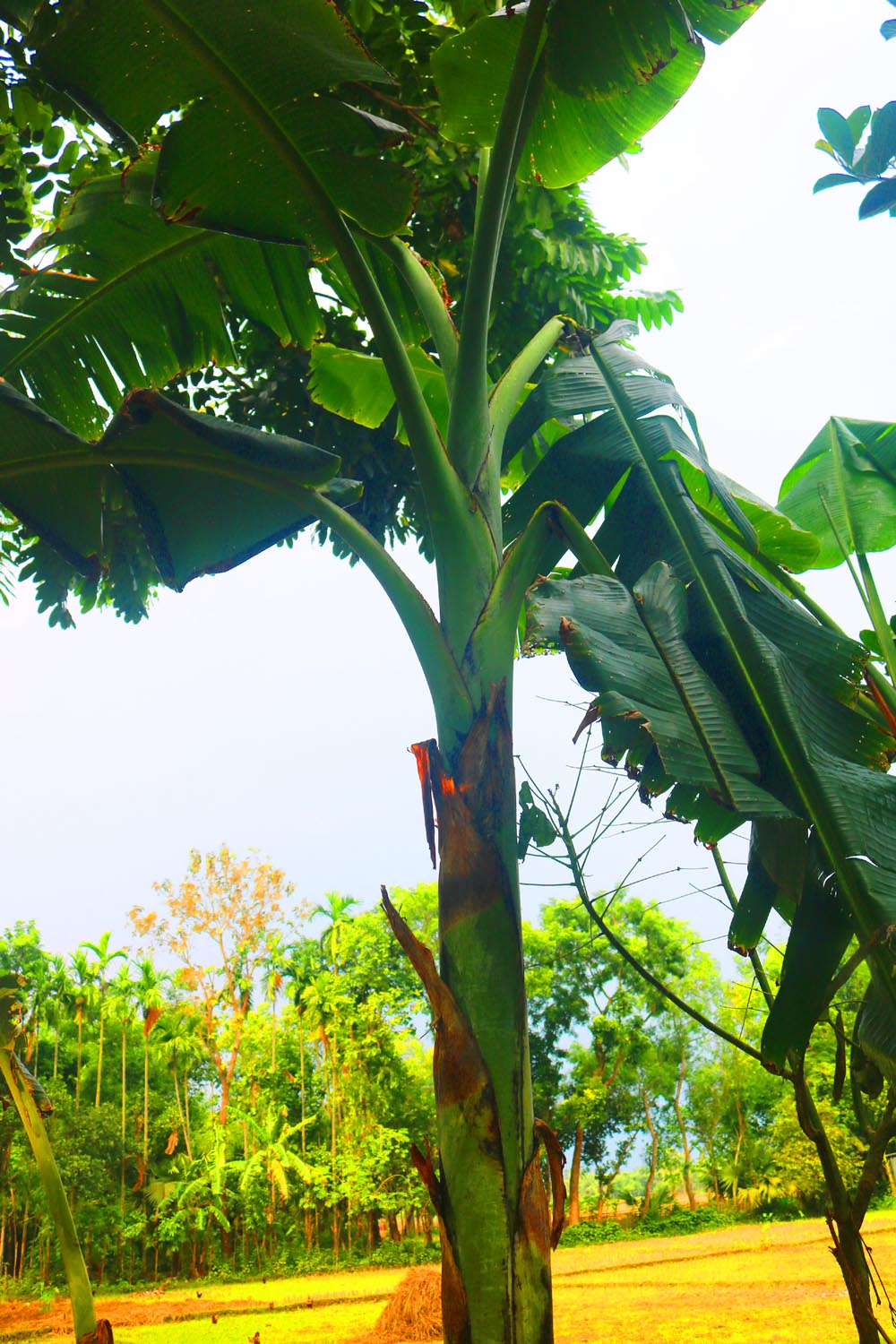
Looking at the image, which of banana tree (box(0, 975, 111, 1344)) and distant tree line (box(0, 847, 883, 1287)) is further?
distant tree line (box(0, 847, 883, 1287))

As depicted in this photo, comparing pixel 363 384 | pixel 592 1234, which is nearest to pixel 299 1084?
pixel 592 1234

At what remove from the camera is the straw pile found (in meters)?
4.64

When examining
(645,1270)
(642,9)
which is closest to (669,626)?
(642,9)

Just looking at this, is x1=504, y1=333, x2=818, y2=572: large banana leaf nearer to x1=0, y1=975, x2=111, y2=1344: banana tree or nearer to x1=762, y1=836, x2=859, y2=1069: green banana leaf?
x1=762, y1=836, x2=859, y2=1069: green banana leaf

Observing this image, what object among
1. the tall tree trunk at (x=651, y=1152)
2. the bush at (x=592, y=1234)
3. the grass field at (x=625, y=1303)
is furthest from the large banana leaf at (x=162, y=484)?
the tall tree trunk at (x=651, y=1152)

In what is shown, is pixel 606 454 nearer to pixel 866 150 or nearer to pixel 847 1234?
pixel 866 150

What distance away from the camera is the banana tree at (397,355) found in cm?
118

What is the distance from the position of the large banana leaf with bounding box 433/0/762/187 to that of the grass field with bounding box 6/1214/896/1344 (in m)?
4.53

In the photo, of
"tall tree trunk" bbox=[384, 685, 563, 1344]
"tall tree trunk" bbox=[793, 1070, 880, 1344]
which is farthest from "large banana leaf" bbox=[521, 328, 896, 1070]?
"tall tree trunk" bbox=[793, 1070, 880, 1344]

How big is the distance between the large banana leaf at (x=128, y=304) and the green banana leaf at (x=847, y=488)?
1.40 m

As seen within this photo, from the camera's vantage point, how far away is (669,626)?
1302 mm

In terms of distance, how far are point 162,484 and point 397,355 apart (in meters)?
0.61

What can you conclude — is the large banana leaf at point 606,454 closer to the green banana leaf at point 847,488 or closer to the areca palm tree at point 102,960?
the green banana leaf at point 847,488

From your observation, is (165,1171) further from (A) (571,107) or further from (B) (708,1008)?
(A) (571,107)
